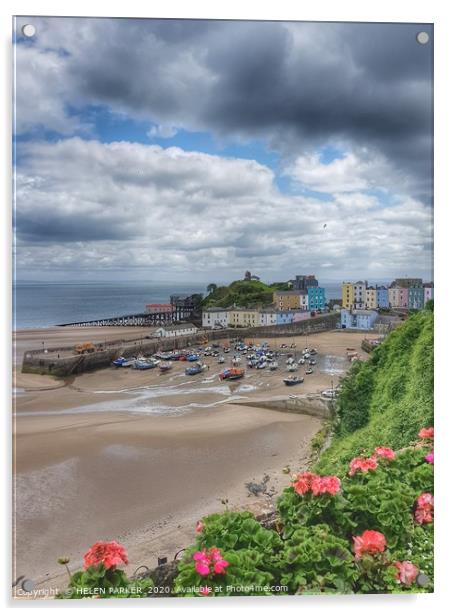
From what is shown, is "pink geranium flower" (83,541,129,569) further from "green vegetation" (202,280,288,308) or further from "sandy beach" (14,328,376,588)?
"green vegetation" (202,280,288,308)

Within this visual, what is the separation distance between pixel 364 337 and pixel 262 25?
2.02 metres

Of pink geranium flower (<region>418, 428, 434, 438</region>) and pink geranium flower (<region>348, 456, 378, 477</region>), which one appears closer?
pink geranium flower (<region>348, 456, 378, 477</region>)

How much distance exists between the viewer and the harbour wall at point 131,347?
2738mm

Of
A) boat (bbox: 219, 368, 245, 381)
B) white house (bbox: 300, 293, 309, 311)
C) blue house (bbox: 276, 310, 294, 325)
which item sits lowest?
boat (bbox: 219, 368, 245, 381)

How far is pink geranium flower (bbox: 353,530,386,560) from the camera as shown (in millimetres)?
1953

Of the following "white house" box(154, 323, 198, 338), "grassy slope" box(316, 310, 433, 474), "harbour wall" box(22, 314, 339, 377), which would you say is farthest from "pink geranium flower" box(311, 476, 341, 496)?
"white house" box(154, 323, 198, 338)

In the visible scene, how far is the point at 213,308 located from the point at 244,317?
25cm

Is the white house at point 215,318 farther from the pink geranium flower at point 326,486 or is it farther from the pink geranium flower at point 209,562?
the pink geranium flower at point 209,562

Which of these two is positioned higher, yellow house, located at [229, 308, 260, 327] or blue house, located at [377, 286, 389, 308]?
blue house, located at [377, 286, 389, 308]

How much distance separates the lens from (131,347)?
9.89 ft

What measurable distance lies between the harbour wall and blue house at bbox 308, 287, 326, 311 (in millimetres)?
199

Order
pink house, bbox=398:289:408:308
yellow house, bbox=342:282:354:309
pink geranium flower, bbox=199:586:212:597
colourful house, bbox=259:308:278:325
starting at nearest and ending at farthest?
pink geranium flower, bbox=199:586:212:597 < pink house, bbox=398:289:408:308 < yellow house, bbox=342:282:354:309 < colourful house, bbox=259:308:278:325

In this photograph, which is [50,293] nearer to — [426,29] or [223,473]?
[223,473]

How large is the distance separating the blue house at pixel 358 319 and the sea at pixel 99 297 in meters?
0.24
